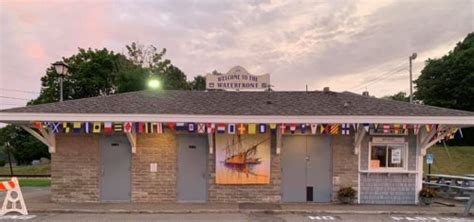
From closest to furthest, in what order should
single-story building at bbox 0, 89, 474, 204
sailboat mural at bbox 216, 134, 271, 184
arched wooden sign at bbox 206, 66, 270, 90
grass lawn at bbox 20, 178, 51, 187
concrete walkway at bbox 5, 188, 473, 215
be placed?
concrete walkway at bbox 5, 188, 473, 215
single-story building at bbox 0, 89, 474, 204
sailboat mural at bbox 216, 134, 271, 184
arched wooden sign at bbox 206, 66, 270, 90
grass lawn at bbox 20, 178, 51, 187

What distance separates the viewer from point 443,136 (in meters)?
12.8

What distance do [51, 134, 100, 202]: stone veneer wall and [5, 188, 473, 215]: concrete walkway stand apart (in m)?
0.40

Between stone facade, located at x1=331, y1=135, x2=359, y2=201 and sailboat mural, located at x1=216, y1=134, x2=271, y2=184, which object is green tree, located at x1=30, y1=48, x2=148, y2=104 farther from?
stone facade, located at x1=331, y1=135, x2=359, y2=201

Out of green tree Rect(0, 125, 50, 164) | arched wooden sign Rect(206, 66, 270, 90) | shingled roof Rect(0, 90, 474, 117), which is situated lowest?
green tree Rect(0, 125, 50, 164)

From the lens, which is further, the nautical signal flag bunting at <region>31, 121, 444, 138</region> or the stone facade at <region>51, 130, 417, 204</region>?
the stone facade at <region>51, 130, 417, 204</region>

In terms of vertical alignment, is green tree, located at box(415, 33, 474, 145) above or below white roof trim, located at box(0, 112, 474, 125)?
above

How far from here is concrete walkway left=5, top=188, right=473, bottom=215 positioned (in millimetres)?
11180

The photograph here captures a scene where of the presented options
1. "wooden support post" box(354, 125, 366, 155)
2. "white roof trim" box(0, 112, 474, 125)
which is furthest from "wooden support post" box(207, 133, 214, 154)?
"wooden support post" box(354, 125, 366, 155)

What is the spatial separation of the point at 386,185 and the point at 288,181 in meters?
3.00

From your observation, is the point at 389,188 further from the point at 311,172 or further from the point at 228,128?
the point at 228,128

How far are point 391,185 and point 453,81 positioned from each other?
34.0 m

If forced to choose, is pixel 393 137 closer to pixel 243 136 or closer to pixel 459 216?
pixel 459 216

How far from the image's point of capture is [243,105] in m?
13.6

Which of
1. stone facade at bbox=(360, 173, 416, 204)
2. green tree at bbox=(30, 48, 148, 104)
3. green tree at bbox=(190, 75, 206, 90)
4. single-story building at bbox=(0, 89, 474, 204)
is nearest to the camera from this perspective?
single-story building at bbox=(0, 89, 474, 204)
